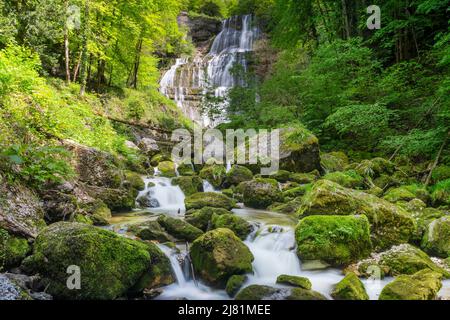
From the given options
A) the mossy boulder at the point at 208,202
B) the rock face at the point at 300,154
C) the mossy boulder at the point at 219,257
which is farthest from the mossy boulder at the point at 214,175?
the mossy boulder at the point at 219,257

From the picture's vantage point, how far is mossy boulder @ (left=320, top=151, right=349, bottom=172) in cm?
1222

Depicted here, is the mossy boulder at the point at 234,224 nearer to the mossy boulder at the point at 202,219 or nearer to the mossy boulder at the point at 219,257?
the mossy boulder at the point at 202,219

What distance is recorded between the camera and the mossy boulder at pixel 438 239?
595 cm

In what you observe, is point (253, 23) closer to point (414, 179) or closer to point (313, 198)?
point (414, 179)

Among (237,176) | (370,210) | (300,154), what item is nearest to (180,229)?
(370,210)

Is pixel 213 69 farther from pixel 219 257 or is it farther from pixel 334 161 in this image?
pixel 219 257

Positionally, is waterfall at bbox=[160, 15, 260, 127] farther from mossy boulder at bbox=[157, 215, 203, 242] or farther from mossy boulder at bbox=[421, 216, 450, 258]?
mossy boulder at bbox=[421, 216, 450, 258]

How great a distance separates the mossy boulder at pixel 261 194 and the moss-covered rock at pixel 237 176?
1499 millimetres

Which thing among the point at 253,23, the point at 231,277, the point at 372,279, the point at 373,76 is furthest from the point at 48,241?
the point at 253,23

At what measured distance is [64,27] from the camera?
1252 centimetres

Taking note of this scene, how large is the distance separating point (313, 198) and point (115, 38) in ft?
42.6

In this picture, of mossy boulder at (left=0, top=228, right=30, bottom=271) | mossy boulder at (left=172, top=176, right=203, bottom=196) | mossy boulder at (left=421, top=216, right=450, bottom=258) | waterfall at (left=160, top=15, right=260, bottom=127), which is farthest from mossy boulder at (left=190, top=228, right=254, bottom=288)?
waterfall at (left=160, top=15, right=260, bottom=127)

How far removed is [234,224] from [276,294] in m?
2.67
